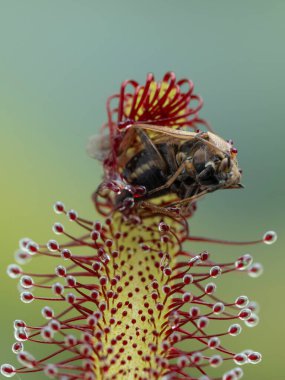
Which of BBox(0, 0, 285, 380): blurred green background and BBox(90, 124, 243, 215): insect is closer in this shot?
BBox(90, 124, 243, 215): insect

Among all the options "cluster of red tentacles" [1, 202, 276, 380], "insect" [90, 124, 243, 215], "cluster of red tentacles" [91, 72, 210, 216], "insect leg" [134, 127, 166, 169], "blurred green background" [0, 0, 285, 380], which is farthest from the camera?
"blurred green background" [0, 0, 285, 380]

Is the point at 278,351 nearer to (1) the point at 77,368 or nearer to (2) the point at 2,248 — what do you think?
(2) the point at 2,248

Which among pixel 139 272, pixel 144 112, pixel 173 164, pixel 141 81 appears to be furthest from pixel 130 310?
pixel 141 81

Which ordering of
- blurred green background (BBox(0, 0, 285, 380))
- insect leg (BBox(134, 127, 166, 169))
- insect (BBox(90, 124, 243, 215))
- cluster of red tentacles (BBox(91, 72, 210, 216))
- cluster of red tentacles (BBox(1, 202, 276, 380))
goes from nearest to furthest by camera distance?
cluster of red tentacles (BBox(1, 202, 276, 380)), insect (BBox(90, 124, 243, 215)), insect leg (BBox(134, 127, 166, 169)), cluster of red tentacles (BBox(91, 72, 210, 216)), blurred green background (BBox(0, 0, 285, 380))

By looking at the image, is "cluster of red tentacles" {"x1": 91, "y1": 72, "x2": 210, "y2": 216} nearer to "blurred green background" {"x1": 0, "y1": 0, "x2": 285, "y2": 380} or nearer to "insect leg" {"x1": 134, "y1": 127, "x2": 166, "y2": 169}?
"insect leg" {"x1": 134, "y1": 127, "x2": 166, "y2": 169}

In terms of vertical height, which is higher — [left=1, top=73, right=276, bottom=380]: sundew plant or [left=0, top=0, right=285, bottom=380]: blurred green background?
[left=0, top=0, right=285, bottom=380]: blurred green background

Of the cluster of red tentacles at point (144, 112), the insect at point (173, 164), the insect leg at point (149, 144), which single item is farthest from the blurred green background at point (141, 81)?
the insect leg at point (149, 144)

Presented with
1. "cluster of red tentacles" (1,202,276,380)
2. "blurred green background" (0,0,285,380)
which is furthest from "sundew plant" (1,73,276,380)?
"blurred green background" (0,0,285,380)

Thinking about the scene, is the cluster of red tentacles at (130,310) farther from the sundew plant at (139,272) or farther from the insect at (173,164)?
the insect at (173,164)
